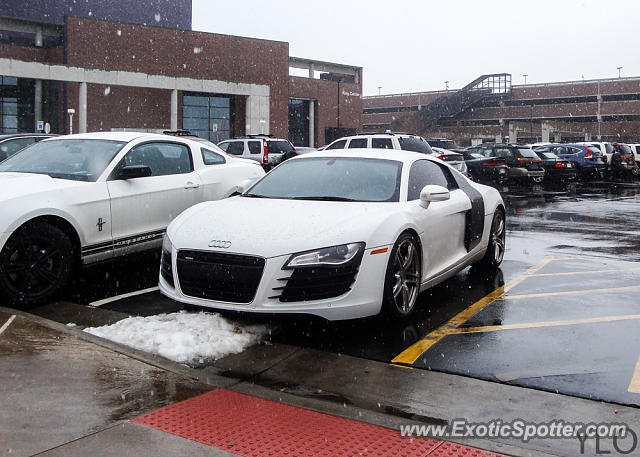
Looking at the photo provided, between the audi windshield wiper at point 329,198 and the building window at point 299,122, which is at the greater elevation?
the building window at point 299,122

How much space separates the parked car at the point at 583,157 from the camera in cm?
2992

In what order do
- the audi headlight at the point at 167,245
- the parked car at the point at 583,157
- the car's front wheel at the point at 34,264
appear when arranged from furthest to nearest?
the parked car at the point at 583,157, the car's front wheel at the point at 34,264, the audi headlight at the point at 167,245

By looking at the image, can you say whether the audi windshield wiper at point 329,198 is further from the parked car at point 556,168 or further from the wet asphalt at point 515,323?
the parked car at point 556,168

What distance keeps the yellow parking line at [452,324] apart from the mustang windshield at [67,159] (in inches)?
151

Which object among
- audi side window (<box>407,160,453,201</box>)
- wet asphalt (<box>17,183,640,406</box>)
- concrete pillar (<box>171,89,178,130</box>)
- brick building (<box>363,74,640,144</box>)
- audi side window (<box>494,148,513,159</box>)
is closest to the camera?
wet asphalt (<box>17,183,640,406</box>)

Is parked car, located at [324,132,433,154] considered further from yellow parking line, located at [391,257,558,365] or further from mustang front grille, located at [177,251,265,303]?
mustang front grille, located at [177,251,265,303]

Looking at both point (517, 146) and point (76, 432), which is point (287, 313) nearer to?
point (76, 432)

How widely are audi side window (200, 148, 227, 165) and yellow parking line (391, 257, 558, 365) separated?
3.99 meters

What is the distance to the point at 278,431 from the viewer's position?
3.71 meters

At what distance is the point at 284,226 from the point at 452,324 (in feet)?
5.77

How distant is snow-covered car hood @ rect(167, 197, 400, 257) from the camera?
5227 mm

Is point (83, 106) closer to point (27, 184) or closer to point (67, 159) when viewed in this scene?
point (67, 159)

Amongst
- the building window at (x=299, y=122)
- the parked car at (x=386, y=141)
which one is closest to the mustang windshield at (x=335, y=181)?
the parked car at (x=386, y=141)

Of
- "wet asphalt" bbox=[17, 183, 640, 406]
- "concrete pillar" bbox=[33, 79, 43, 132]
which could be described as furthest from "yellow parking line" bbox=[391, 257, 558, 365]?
"concrete pillar" bbox=[33, 79, 43, 132]
